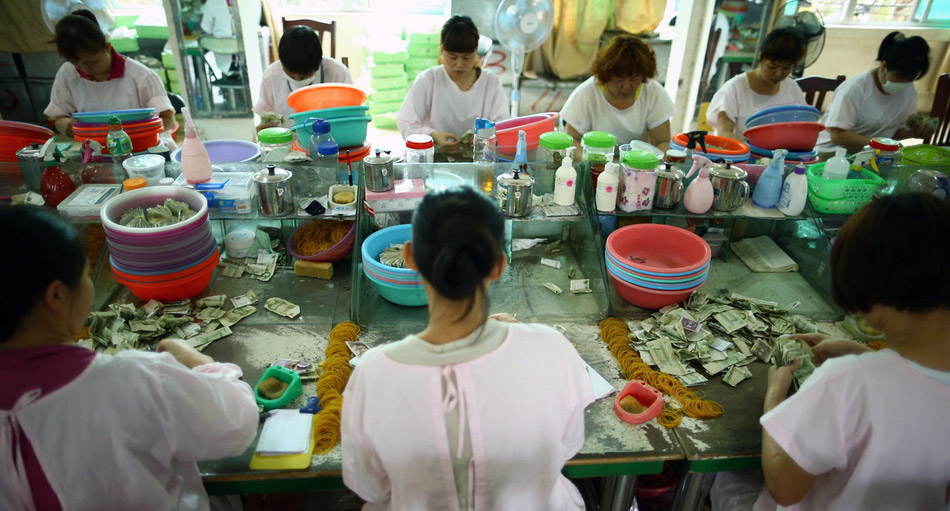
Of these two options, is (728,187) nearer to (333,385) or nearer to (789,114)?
(789,114)

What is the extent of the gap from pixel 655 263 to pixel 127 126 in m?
2.70

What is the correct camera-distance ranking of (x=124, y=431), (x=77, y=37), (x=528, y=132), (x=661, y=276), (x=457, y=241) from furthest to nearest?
1. (x=77, y=37)
2. (x=528, y=132)
3. (x=661, y=276)
4. (x=124, y=431)
5. (x=457, y=241)

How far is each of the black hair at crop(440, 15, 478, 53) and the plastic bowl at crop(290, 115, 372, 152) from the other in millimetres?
1138

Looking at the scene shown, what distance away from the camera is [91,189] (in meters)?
2.45

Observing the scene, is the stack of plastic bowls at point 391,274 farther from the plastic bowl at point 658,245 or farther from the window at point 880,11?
the window at point 880,11

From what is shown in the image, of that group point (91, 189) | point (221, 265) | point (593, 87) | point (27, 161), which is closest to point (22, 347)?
point (221, 265)

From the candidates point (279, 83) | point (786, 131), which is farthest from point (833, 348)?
point (279, 83)

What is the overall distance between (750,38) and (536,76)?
2.55 m

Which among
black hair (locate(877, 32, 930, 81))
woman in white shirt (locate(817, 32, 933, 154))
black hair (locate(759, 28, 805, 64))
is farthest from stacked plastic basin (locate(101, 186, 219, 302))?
black hair (locate(877, 32, 930, 81))

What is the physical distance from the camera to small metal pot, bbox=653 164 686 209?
2.43 m

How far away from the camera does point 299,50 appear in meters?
3.79

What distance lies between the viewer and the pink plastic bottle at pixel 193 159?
231 centimetres

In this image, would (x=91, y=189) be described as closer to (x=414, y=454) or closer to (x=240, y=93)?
(x=414, y=454)

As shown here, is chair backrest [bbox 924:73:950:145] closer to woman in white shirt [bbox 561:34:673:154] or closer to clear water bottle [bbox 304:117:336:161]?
woman in white shirt [bbox 561:34:673:154]
